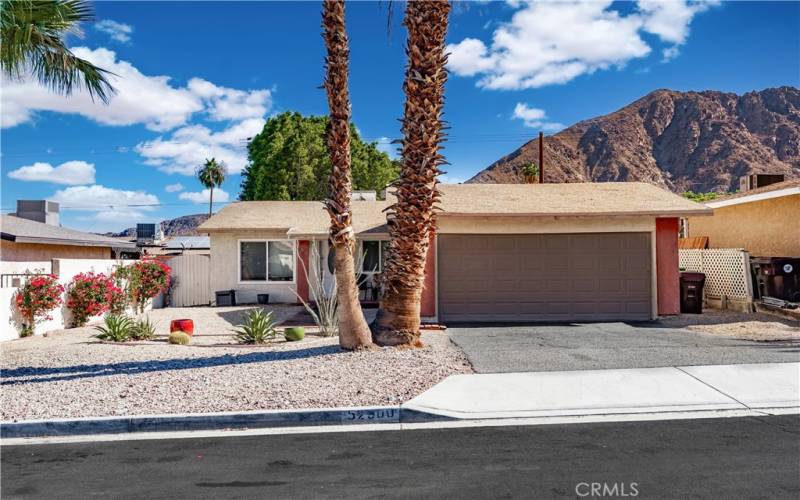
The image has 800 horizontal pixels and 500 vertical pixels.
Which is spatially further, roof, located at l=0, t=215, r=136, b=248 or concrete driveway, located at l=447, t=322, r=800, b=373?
roof, located at l=0, t=215, r=136, b=248

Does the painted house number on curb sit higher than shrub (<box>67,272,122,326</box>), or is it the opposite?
shrub (<box>67,272,122,326</box>)

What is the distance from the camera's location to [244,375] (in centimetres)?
853

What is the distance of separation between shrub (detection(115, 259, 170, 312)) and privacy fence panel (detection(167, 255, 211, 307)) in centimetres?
153

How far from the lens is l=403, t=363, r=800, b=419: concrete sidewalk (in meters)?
7.05

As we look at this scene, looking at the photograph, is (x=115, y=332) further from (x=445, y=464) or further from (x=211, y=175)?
(x=211, y=175)

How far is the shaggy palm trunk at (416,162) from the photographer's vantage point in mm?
9836

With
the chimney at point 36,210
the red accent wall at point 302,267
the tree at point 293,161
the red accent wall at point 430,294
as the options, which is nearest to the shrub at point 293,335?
the red accent wall at point 430,294

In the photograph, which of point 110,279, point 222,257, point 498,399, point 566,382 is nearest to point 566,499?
point 498,399

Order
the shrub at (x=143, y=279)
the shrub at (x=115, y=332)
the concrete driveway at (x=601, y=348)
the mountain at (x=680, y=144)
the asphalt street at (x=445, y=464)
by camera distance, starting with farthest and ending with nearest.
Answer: the mountain at (x=680, y=144)
the shrub at (x=143, y=279)
the shrub at (x=115, y=332)
the concrete driveway at (x=601, y=348)
the asphalt street at (x=445, y=464)

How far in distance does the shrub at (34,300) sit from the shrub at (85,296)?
3.55 ft

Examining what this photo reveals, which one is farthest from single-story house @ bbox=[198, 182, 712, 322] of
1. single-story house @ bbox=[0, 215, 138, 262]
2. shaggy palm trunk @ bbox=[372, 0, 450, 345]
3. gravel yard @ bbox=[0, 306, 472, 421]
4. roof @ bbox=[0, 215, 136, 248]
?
single-story house @ bbox=[0, 215, 138, 262]

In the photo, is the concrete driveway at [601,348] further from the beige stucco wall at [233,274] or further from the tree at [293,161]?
the tree at [293,161]

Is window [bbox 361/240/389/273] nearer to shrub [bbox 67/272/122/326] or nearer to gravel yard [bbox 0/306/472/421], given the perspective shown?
shrub [bbox 67/272/122/326]

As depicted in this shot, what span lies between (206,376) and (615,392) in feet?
18.0
